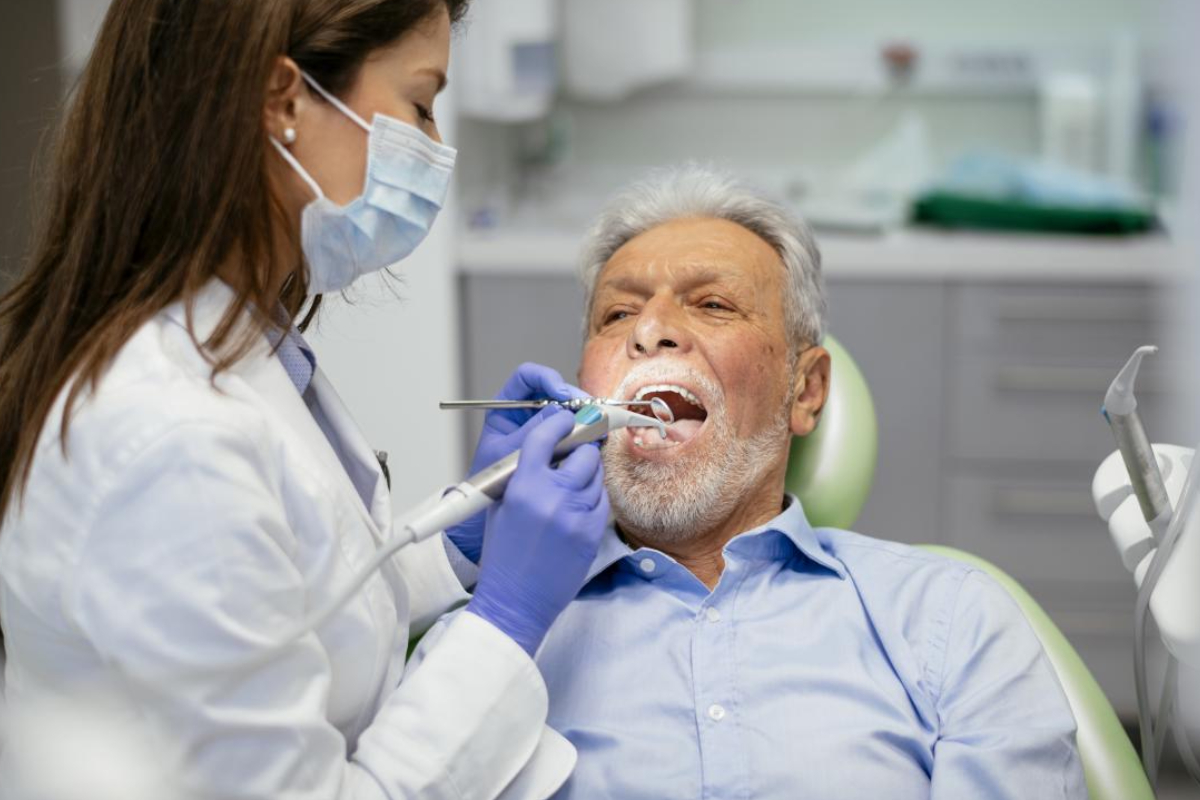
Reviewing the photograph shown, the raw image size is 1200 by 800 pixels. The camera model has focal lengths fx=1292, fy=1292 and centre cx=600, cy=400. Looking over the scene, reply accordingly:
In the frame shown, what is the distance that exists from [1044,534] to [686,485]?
1.66 meters

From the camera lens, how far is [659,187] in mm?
1813

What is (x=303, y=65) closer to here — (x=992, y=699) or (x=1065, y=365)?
(x=992, y=699)

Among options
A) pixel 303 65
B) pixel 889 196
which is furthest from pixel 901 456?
pixel 303 65

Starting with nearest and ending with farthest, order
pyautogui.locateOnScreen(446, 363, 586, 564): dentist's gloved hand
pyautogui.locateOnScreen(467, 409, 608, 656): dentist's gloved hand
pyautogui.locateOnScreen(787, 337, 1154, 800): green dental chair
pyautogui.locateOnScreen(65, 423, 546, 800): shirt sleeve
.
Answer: pyautogui.locateOnScreen(65, 423, 546, 800): shirt sleeve < pyautogui.locateOnScreen(467, 409, 608, 656): dentist's gloved hand < pyautogui.locateOnScreen(446, 363, 586, 564): dentist's gloved hand < pyautogui.locateOnScreen(787, 337, 1154, 800): green dental chair

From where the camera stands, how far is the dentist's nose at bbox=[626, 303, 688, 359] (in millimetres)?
1610

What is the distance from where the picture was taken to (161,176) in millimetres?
1100

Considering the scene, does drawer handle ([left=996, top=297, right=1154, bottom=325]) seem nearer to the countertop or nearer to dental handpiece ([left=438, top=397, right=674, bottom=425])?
the countertop

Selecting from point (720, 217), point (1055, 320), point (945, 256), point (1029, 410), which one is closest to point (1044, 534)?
point (1029, 410)

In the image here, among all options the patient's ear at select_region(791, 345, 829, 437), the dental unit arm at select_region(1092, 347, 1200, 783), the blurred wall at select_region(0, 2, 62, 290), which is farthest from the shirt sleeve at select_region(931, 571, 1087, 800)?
the blurred wall at select_region(0, 2, 62, 290)

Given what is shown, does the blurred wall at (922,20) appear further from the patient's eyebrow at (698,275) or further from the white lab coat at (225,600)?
the white lab coat at (225,600)

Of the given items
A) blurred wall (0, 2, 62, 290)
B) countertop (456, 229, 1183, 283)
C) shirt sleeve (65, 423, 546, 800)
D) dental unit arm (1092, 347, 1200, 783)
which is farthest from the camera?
countertop (456, 229, 1183, 283)

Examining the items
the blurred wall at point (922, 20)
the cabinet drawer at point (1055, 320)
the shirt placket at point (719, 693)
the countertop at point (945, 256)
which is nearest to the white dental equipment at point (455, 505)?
the shirt placket at point (719, 693)

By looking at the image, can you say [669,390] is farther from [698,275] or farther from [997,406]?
[997,406]

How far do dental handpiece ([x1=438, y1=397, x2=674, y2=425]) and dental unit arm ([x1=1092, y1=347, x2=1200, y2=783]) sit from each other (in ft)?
1.65
